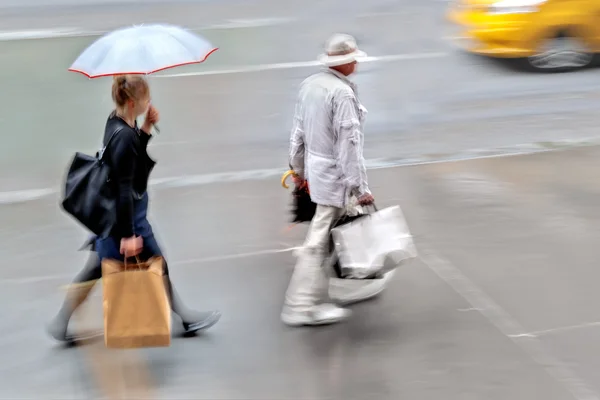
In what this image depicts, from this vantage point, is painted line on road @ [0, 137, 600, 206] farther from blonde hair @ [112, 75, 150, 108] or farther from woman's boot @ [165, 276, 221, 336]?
blonde hair @ [112, 75, 150, 108]

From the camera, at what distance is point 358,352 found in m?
5.13

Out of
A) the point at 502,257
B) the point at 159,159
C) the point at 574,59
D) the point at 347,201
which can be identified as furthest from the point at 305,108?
the point at 574,59

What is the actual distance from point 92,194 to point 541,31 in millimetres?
8112

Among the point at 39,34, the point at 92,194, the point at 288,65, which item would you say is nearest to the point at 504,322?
the point at 92,194

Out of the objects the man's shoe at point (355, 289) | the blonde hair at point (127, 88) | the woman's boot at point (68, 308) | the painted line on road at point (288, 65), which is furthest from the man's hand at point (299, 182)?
the painted line on road at point (288, 65)

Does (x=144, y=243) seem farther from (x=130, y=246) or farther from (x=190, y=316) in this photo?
(x=190, y=316)

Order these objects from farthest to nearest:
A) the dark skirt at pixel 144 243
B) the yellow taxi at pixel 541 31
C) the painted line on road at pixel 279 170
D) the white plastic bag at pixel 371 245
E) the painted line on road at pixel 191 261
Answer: the yellow taxi at pixel 541 31 → the painted line on road at pixel 279 170 → the painted line on road at pixel 191 261 → the white plastic bag at pixel 371 245 → the dark skirt at pixel 144 243

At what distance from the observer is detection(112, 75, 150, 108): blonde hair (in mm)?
4582

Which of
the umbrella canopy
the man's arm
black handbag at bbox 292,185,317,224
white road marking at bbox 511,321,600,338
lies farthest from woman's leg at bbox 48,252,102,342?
white road marking at bbox 511,321,600,338

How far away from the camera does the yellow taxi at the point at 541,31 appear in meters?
11.1

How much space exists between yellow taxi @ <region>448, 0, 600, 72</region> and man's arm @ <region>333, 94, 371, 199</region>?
6899 mm

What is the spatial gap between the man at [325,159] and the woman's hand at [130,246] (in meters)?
1.11

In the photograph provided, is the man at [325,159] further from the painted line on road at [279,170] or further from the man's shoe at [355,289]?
the painted line on road at [279,170]

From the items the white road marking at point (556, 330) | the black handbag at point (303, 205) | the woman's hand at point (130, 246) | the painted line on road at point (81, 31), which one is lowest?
the white road marking at point (556, 330)
